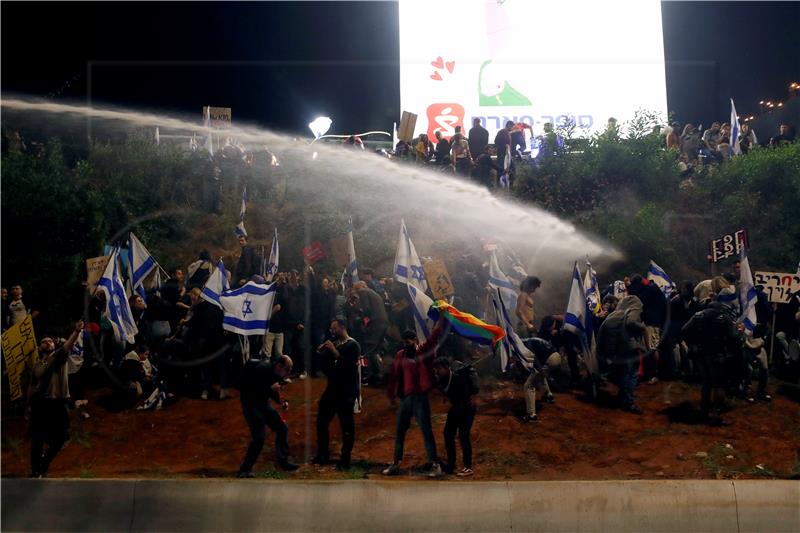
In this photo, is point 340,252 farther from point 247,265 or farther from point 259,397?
point 259,397

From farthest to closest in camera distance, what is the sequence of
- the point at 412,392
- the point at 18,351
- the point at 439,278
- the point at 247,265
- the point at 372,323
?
the point at 247,265
the point at 439,278
the point at 372,323
the point at 18,351
the point at 412,392

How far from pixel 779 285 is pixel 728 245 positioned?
1.26m

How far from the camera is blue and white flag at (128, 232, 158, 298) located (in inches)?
620

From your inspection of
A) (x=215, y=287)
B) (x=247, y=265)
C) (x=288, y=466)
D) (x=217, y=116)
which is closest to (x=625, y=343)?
(x=288, y=466)

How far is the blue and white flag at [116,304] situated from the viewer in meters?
Answer: 14.5

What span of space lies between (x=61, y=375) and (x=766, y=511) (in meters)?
9.52

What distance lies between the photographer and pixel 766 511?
36.6ft

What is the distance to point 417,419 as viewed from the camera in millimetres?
12570

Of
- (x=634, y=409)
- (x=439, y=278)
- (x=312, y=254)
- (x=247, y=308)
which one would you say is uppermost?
(x=312, y=254)

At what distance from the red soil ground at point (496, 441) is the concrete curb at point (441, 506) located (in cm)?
154

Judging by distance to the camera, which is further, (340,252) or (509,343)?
(340,252)

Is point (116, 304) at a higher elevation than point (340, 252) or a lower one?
lower

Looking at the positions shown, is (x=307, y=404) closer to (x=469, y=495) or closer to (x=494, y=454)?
(x=494, y=454)

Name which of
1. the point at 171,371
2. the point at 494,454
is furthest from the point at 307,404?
the point at 494,454
